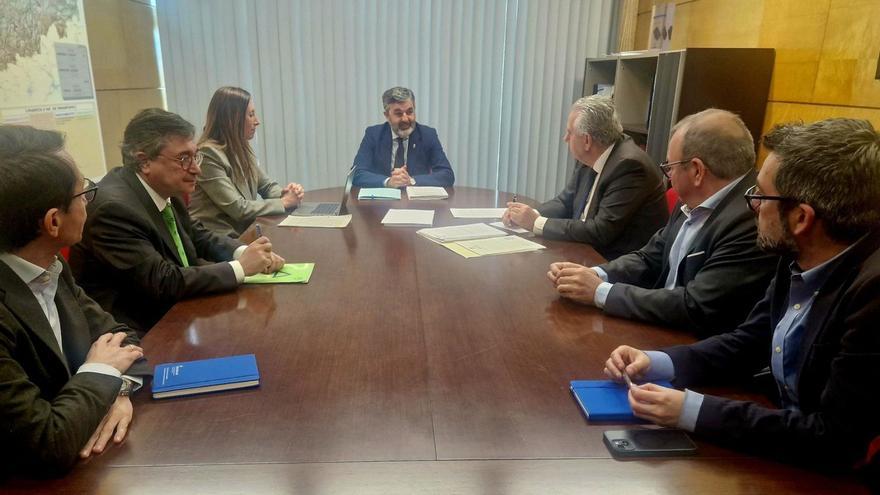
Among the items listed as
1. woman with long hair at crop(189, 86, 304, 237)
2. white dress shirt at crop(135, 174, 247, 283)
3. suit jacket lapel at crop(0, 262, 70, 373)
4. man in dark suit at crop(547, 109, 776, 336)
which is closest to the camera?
suit jacket lapel at crop(0, 262, 70, 373)

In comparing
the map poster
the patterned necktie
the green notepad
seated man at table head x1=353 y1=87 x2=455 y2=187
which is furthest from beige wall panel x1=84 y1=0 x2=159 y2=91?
the green notepad

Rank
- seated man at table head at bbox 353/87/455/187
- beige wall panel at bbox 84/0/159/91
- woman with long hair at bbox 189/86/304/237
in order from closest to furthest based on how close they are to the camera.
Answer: woman with long hair at bbox 189/86/304/237 < beige wall panel at bbox 84/0/159/91 < seated man at table head at bbox 353/87/455/187

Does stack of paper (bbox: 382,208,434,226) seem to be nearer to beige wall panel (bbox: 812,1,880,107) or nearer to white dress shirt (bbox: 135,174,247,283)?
white dress shirt (bbox: 135,174,247,283)

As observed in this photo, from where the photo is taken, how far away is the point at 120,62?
345cm

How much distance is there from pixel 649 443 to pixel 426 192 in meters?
2.42

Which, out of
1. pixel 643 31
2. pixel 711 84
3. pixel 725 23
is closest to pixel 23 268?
pixel 711 84

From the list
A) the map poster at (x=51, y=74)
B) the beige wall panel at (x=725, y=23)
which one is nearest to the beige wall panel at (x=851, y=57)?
the beige wall panel at (x=725, y=23)

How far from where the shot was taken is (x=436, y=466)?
97cm

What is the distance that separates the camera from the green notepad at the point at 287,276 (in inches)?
72.5

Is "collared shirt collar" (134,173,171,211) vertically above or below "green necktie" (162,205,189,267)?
above

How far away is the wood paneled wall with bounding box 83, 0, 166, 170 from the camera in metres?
3.11

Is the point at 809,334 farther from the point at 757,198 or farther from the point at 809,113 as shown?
the point at 809,113

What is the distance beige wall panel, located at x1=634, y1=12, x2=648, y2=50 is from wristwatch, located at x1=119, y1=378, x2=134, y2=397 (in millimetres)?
4115

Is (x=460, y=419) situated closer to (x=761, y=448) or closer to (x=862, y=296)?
(x=761, y=448)
